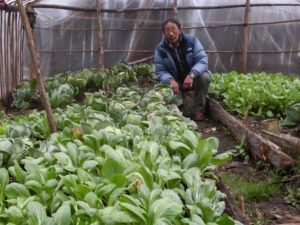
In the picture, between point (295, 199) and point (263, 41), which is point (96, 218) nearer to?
point (295, 199)

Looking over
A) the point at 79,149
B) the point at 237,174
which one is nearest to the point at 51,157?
the point at 79,149

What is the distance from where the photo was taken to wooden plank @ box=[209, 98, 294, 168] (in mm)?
4227

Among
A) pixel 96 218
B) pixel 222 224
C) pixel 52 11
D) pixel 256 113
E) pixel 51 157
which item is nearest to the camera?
pixel 96 218

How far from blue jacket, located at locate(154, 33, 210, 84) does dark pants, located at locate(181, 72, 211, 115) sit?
14cm

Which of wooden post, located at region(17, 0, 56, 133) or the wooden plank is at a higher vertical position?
wooden post, located at region(17, 0, 56, 133)

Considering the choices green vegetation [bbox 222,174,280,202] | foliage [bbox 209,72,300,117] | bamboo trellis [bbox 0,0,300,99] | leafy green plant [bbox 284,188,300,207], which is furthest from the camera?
bamboo trellis [bbox 0,0,300,99]

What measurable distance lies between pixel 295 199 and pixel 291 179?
0.23m

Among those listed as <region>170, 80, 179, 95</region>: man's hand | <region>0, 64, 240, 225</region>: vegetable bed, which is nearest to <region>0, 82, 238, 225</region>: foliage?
<region>0, 64, 240, 225</region>: vegetable bed

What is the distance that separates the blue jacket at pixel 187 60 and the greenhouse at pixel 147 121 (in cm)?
3

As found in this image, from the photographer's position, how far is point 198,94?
7.01 metres

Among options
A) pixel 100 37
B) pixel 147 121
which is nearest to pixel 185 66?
pixel 147 121

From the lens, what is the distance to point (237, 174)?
4641 mm

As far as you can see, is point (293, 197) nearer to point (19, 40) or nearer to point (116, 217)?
point (116, 217)

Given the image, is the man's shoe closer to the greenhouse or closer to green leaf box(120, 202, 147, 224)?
the greenhouse
